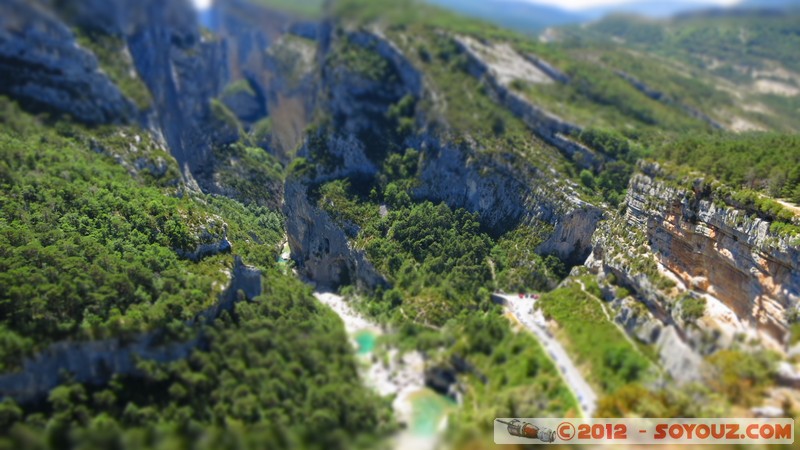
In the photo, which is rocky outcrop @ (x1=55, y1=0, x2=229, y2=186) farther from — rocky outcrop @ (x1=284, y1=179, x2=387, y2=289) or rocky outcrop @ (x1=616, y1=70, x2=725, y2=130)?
rocky outcrop @ (x1=616, y1=70, x2=725, y2=130)

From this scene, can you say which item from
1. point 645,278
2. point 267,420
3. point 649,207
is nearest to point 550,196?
point 649,207

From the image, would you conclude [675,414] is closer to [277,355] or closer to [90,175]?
[277,355]

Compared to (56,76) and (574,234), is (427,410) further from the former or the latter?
(56,76)

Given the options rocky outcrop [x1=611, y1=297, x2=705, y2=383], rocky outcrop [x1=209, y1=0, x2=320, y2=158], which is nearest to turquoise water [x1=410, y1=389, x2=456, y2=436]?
rocky outcrop [x1=611, y1=297, x2=705, y2=383]

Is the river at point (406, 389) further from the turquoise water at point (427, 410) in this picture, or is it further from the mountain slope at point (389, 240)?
the mountain slope at point (389, 240)

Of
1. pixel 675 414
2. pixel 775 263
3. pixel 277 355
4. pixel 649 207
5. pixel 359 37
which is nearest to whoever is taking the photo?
pixel 675 414

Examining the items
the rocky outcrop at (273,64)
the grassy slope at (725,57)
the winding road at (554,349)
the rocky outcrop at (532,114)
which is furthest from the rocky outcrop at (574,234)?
the rocky outcrop at (273,64)
